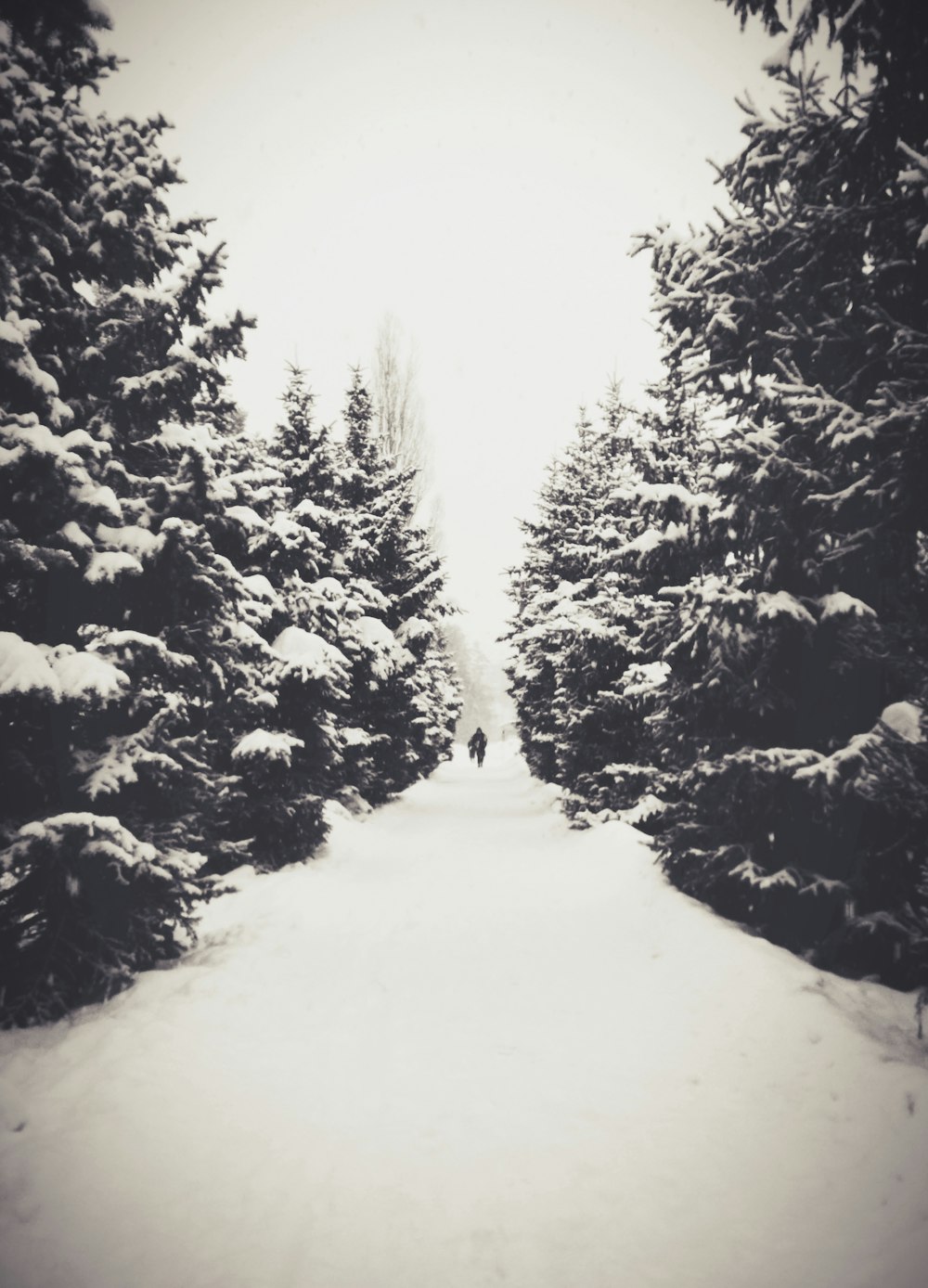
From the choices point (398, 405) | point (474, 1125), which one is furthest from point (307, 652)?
point (398, 405)

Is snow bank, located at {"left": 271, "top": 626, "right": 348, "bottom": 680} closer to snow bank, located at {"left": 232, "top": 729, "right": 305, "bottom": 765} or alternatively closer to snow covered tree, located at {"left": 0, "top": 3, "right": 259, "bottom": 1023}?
snow bank, located at {"left": 232, "top": 729, "right": 305, "bottom": 765}

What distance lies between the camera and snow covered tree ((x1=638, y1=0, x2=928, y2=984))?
5348mm

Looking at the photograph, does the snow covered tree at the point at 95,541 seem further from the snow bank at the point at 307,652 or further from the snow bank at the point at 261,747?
the snow bank at the point at 307,652

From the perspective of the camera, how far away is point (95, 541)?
6.02 meters

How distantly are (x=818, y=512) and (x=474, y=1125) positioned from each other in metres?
6.35

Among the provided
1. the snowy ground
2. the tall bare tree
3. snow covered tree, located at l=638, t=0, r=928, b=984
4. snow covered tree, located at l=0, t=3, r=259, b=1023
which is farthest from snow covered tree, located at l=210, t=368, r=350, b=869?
the tall bare tree

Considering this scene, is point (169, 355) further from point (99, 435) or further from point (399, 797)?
point (399, 797)

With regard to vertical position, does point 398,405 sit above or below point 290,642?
above

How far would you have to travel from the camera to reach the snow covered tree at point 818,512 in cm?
535

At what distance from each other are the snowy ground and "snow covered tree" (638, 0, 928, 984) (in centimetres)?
104

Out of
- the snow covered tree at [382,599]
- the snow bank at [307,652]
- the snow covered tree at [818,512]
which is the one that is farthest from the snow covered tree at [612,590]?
the snow bank at [307,652]

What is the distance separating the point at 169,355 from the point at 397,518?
38.7 ft

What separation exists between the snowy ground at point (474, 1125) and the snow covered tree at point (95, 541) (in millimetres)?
1124

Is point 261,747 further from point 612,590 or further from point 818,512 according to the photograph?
point 818,512
